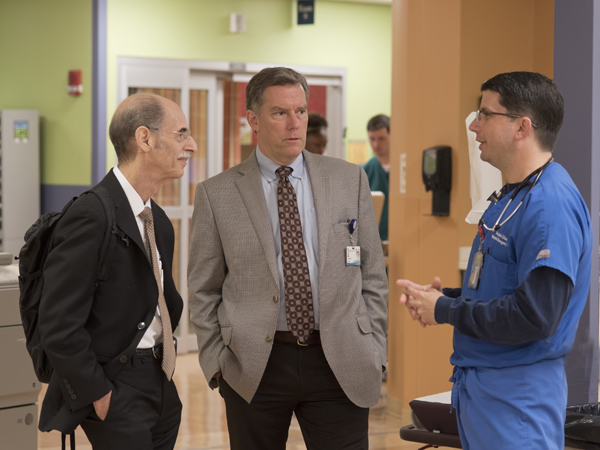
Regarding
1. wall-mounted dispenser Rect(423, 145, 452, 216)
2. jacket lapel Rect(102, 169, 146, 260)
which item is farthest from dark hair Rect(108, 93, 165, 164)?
wall-mounted dispenser Rect(423, 145, 452, 216)

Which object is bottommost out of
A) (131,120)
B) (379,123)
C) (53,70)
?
(131,120)

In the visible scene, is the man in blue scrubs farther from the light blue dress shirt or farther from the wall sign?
the wall sign

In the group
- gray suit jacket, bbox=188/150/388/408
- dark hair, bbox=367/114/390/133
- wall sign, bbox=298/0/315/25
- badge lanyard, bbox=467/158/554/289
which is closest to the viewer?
badge lanyard, bbox=467/158/554/289

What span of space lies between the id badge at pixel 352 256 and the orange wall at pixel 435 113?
2.04 meters

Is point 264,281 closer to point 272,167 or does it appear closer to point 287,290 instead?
point 287,290

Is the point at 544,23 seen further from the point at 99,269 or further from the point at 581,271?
the point at 99,269

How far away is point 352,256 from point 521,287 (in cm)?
70

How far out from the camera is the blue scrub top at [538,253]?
62.7 inches

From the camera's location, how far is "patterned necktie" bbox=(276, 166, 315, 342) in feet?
6.99

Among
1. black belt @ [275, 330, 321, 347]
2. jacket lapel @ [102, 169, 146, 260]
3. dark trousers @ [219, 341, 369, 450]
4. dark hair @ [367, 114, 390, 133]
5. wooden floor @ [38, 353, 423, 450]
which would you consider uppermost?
dark hair @ [367, 114, 390, 133]

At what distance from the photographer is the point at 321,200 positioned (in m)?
2.21

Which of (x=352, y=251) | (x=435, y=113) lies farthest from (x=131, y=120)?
(x=435, y=113)

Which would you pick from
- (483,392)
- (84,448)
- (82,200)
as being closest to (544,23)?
(483,392)

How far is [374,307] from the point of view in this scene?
2.22 meters
